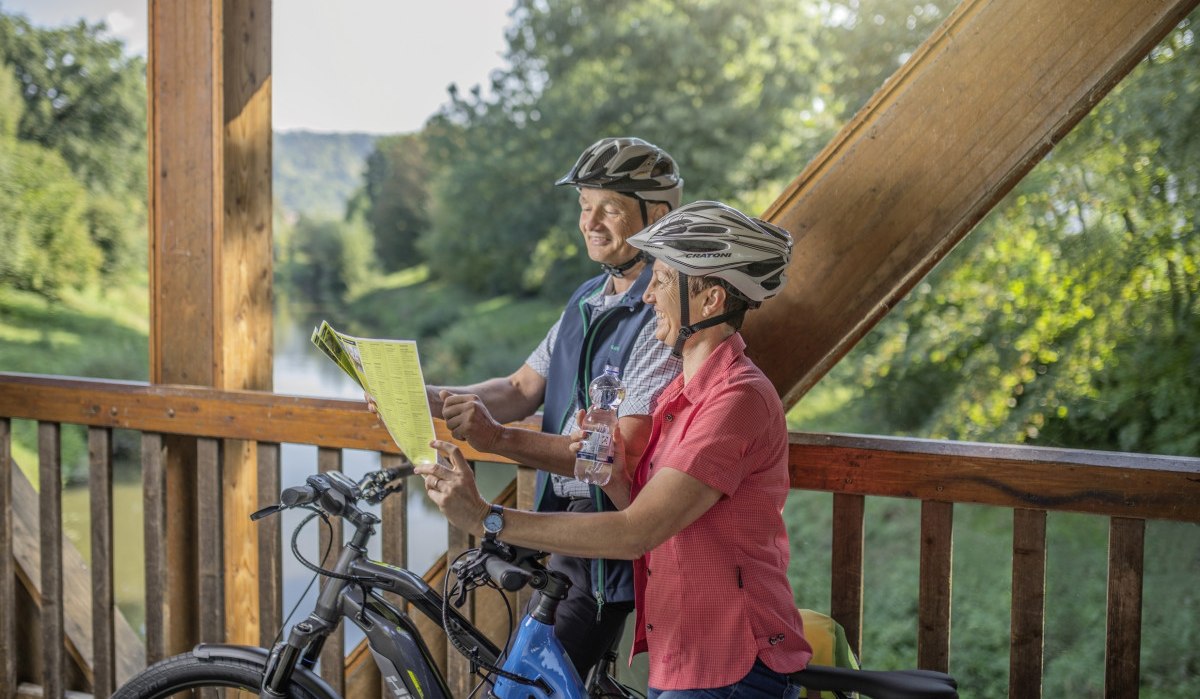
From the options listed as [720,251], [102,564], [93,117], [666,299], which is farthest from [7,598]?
[93,117]

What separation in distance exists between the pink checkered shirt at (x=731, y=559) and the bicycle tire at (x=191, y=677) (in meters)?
0.84

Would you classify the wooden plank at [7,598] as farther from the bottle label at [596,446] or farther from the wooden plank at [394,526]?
the bottle label at [596,446]

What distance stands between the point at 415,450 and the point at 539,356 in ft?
2.07

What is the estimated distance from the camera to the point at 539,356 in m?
2.08

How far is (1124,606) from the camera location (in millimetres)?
1735

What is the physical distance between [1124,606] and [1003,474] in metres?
0.30

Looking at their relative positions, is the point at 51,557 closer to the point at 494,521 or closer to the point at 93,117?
the point at 494,521

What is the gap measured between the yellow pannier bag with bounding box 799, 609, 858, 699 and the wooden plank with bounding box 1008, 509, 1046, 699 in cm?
33

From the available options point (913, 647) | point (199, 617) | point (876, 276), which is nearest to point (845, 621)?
point (876, 276)

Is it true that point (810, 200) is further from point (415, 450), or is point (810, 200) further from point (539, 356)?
point (415, 450)

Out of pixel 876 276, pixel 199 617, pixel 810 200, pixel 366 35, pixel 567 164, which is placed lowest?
pixel 199 617

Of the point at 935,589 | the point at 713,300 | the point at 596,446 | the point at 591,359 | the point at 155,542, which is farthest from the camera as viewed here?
the point at 155,542

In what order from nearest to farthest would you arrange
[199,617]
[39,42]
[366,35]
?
[199,617] → [39,42] → [366,35]

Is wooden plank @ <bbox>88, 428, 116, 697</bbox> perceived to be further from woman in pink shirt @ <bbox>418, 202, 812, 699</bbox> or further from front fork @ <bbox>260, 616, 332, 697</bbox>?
woman in pink shirt @ <bbox>418, 202, 812, 699</bbox>
